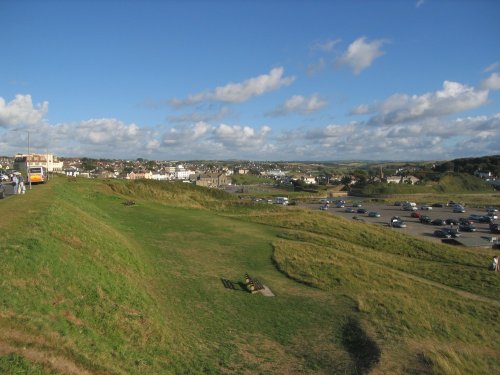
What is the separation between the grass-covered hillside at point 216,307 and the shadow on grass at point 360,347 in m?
0.06

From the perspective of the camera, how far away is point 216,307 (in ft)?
47.1

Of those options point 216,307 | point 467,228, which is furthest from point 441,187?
point 216,307

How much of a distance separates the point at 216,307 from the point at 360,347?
17.0ft

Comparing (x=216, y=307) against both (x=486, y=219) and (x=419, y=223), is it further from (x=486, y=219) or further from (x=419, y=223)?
(x=486, y=219)

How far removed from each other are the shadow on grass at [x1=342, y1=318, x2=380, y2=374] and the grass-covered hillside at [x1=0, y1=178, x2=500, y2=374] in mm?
60

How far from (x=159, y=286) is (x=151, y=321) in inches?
172

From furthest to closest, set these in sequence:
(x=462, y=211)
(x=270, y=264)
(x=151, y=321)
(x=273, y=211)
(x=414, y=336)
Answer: (x=462, y=211) → (x=273, y=211) → (x=270, y=264) → (x=414, y=336) → (x=151, y=321)

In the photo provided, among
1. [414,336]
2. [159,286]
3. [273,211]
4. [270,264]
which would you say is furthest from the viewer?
[273,211]

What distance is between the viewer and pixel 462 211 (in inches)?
2926

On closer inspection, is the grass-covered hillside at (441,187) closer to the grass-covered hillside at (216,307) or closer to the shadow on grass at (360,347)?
the grass-covered hillside at (216,307)

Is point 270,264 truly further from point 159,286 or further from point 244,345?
point 244,345

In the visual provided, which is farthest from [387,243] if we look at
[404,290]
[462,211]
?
[462,211]

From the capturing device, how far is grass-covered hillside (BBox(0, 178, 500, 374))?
8.52 metres

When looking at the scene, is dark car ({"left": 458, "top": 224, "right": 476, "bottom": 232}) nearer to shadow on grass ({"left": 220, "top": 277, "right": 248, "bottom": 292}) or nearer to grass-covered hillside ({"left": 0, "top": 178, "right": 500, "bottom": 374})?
grass-covered hillside ({"left": 0, "top": 178, "right": 500, "bottom": 374})
